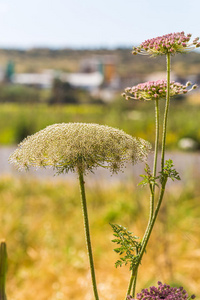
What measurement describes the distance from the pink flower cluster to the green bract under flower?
0.19 meters

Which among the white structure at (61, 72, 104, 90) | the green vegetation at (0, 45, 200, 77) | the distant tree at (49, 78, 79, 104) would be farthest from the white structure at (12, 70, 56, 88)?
the distant tree at (49, 78, 79, 104)

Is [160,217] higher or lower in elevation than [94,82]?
lower

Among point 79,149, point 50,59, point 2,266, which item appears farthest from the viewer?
point 50,59

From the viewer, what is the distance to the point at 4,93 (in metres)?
30.2

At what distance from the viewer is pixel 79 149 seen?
31.1 inches

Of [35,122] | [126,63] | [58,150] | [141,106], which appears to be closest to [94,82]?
[126,63]

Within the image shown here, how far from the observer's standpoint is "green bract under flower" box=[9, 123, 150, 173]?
81cm

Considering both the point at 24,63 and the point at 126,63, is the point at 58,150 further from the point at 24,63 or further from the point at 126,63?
the point at 24,63

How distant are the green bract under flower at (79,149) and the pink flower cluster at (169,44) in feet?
→ 0.62

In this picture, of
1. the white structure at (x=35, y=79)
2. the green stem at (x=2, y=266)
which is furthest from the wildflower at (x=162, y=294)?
Answer: the white structure at (x=35, y=79)

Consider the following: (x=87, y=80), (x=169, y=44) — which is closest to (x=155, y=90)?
(x=169, y=44)

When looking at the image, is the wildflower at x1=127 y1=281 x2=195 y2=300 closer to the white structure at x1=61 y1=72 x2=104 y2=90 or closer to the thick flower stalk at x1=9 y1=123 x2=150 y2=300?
the thick flower stalk at x1=9 y1=123 x2=150 y2=300

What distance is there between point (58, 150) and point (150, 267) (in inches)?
92.2

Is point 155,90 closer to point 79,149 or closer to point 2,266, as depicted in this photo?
point 79,149
